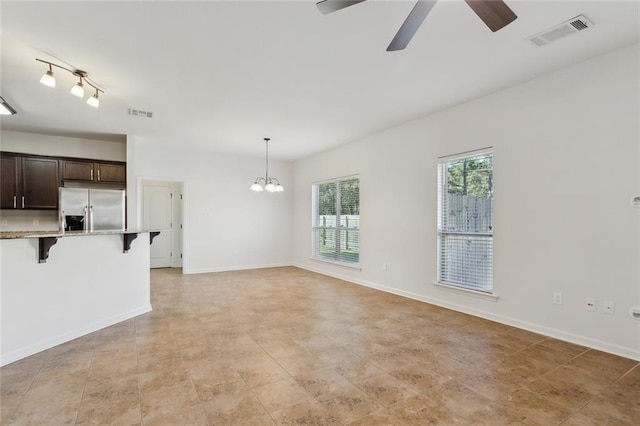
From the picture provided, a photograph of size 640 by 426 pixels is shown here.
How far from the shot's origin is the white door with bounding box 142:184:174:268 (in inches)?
298

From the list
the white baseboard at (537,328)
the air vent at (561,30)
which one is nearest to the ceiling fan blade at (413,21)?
the air vent at (561,30)

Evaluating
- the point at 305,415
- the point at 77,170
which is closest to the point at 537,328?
the point at 305,415

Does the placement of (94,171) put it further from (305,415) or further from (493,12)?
(493,12)

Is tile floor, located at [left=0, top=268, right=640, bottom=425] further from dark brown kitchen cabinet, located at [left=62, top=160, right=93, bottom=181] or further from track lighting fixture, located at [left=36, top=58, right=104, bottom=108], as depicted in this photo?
A: dark brown kitchen cabinet, located at [left=62, top=160, right=93, bottom=181]

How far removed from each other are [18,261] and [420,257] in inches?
183

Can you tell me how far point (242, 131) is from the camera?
18.0 ft

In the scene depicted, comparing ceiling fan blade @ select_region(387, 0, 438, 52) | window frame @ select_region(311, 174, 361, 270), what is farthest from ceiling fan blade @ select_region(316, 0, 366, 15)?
window frame @ select_region(311, 174, 361, 270)

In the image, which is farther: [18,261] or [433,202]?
[433,202]

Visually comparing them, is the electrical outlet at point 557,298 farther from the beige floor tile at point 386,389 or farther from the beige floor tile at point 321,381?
the beige floor tile at point 321,381

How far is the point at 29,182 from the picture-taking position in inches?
210

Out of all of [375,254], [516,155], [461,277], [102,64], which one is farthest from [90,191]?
[516,155]

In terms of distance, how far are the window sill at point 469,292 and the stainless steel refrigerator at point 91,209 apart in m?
5.47

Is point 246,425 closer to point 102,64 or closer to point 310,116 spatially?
point 102,64

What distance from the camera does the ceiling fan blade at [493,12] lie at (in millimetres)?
1795
